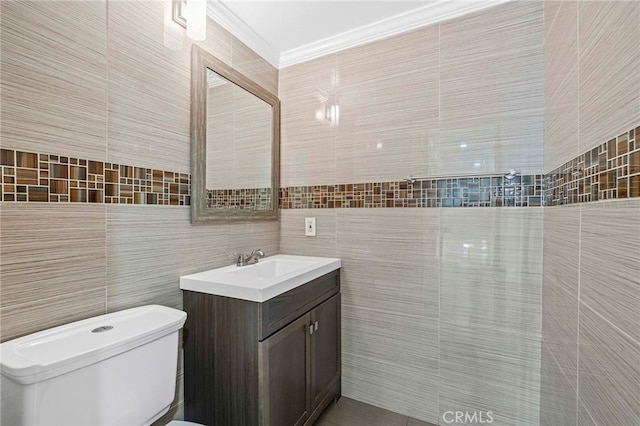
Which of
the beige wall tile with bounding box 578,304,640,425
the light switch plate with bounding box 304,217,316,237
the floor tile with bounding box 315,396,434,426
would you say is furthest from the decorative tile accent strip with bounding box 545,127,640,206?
the floor tile with bounding box 315,396,434,426

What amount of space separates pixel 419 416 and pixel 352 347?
527 millimetres

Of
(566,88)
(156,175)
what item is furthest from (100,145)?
(566,88)

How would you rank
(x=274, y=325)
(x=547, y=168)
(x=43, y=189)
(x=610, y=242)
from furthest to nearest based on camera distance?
(x=547, y=168), (x=274, y=325), (x=43, y=189), (x=610, y=242)

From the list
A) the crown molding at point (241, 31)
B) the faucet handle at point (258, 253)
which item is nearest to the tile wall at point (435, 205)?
the crown molding at point (241, 31)

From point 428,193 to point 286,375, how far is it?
1223 mm

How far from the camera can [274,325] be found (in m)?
1.28

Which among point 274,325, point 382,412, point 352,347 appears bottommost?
point 382,412

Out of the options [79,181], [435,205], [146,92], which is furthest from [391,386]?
[146,92]

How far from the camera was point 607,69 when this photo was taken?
2.44ft

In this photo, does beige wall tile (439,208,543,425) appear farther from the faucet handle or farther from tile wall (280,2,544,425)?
the faucet handle

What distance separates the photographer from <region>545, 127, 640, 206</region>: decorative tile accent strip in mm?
627

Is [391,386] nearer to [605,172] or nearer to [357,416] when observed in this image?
[357,416]

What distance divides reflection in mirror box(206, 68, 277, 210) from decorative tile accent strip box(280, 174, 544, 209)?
0.28 meters

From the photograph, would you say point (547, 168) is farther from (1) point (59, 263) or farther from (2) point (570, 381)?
(1) point (59, 263)
